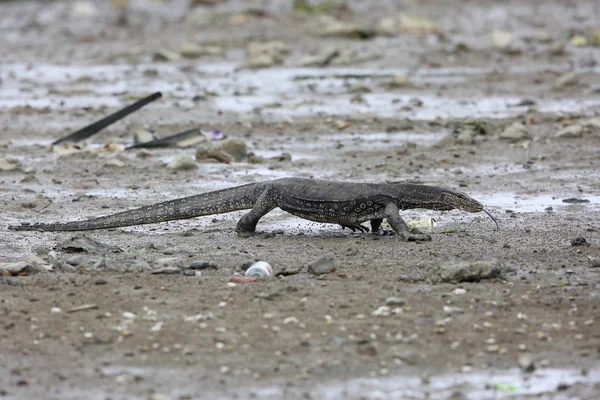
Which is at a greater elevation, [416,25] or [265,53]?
[416,25]

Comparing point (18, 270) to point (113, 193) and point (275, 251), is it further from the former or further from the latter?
point (113, 193)

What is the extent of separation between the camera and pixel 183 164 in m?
11.9

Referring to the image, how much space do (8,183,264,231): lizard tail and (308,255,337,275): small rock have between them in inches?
60.5

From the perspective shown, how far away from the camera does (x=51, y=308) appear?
6945 mm

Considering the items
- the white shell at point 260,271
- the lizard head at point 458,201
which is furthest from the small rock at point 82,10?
the white shell at point 260,271

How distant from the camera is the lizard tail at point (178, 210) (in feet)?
30.2

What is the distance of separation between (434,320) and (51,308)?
208 cm

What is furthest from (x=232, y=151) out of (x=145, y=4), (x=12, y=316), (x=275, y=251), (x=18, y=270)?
(x=145, y=4)

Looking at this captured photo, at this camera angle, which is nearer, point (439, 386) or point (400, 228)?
point (439, 386)

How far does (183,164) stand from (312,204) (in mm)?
3193

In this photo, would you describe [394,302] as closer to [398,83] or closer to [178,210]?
[178,210]

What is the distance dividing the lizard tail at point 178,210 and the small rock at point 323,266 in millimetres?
1536

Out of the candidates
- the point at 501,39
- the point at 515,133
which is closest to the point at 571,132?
the point at 515,133

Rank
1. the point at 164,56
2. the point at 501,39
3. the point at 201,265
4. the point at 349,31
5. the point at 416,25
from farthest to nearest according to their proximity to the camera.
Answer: the point at 416,25 → the point at 349,31 → the point at 501,39 → the point at 164,56 → the point at 201,265
